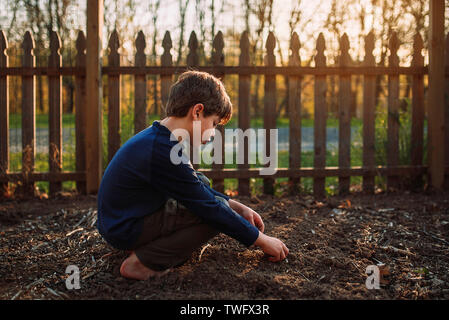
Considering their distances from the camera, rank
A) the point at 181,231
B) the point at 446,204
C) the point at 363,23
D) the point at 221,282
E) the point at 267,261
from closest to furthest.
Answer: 1. the point at 221,282
2. the point at 181,231
3. the point at 267,261
4. the point at 446,204
5. the point at 363,23

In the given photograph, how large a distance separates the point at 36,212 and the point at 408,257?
298 cm

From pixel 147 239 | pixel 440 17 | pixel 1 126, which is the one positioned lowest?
pixel 147 239

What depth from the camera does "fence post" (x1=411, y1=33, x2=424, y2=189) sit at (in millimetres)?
4469

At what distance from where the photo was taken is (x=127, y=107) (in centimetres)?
449

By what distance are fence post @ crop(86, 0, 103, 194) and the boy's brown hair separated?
85.8 inches

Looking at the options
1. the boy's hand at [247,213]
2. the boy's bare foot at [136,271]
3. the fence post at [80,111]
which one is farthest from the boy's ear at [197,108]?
the fence post at [80,111]

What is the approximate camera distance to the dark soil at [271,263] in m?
1.97

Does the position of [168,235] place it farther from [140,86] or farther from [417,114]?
[417,114]

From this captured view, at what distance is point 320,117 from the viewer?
4.38m

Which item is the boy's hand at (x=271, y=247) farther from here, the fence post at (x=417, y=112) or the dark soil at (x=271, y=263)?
the fence post at (x=417, y=112)

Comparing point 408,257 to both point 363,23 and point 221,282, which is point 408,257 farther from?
point 363,23

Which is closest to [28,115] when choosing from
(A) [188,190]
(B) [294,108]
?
(B) [294,108]

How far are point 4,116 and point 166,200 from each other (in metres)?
2.97
